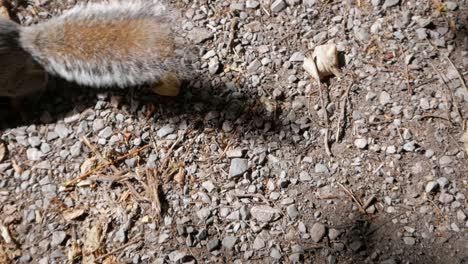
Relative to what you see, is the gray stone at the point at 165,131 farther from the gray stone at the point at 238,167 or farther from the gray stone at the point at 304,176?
the gray stone at the point at 304,176

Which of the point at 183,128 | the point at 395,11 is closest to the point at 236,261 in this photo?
the point at 183,128

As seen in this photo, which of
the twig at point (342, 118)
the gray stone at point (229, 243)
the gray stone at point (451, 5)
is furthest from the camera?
the gray stone at point (451, 5)

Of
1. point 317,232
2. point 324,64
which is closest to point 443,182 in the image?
point 317,232

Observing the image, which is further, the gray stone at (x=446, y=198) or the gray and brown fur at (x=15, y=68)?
the gray and brown fur at (x=15, y=68)

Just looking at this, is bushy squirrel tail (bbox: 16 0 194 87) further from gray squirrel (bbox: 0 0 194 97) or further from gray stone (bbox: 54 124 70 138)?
gray stone (bbox: 54 124 70 138)

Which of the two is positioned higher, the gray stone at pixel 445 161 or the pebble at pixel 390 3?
the pebble at pixel 390 3

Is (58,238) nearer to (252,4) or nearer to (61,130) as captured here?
(61,130)

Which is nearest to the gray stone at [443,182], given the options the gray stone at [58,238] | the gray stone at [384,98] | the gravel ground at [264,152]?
the gravel ground at [264,152]

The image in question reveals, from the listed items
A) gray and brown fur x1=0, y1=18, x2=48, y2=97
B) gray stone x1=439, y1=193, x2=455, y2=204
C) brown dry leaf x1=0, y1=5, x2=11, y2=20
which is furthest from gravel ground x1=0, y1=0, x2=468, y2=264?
brown dry leaf x1=0, y1=5, x2=11, y2=20
